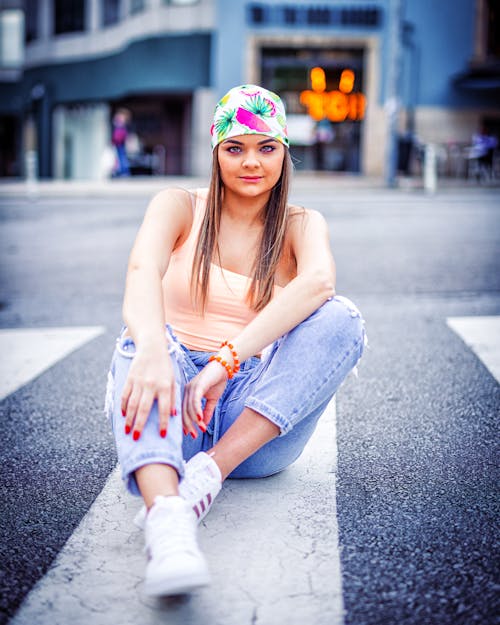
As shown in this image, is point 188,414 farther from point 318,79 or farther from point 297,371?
point 318,79

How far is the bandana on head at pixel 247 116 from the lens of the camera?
2746mm

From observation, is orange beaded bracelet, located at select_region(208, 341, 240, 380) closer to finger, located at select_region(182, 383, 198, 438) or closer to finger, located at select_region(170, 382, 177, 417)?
finger, located at select_region(182, 383, 198, 438)

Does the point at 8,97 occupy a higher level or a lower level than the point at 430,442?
higher

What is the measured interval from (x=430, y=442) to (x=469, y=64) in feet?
89.1

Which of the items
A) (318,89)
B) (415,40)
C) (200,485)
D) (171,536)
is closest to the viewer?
(171,536)

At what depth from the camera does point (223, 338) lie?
110 inches

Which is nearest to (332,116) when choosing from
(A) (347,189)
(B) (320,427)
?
(A) (347,189)

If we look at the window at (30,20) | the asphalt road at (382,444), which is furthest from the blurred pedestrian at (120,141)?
the asphalt road at (382,444)

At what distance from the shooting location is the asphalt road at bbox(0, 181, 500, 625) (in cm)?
211

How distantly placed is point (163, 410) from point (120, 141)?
23.1m

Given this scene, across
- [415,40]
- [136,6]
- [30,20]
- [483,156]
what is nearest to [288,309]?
[483,156]

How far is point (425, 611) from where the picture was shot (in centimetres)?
194

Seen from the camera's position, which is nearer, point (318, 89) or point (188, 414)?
point (188, 414)

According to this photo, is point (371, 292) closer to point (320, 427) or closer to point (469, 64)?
point (320, 427)
